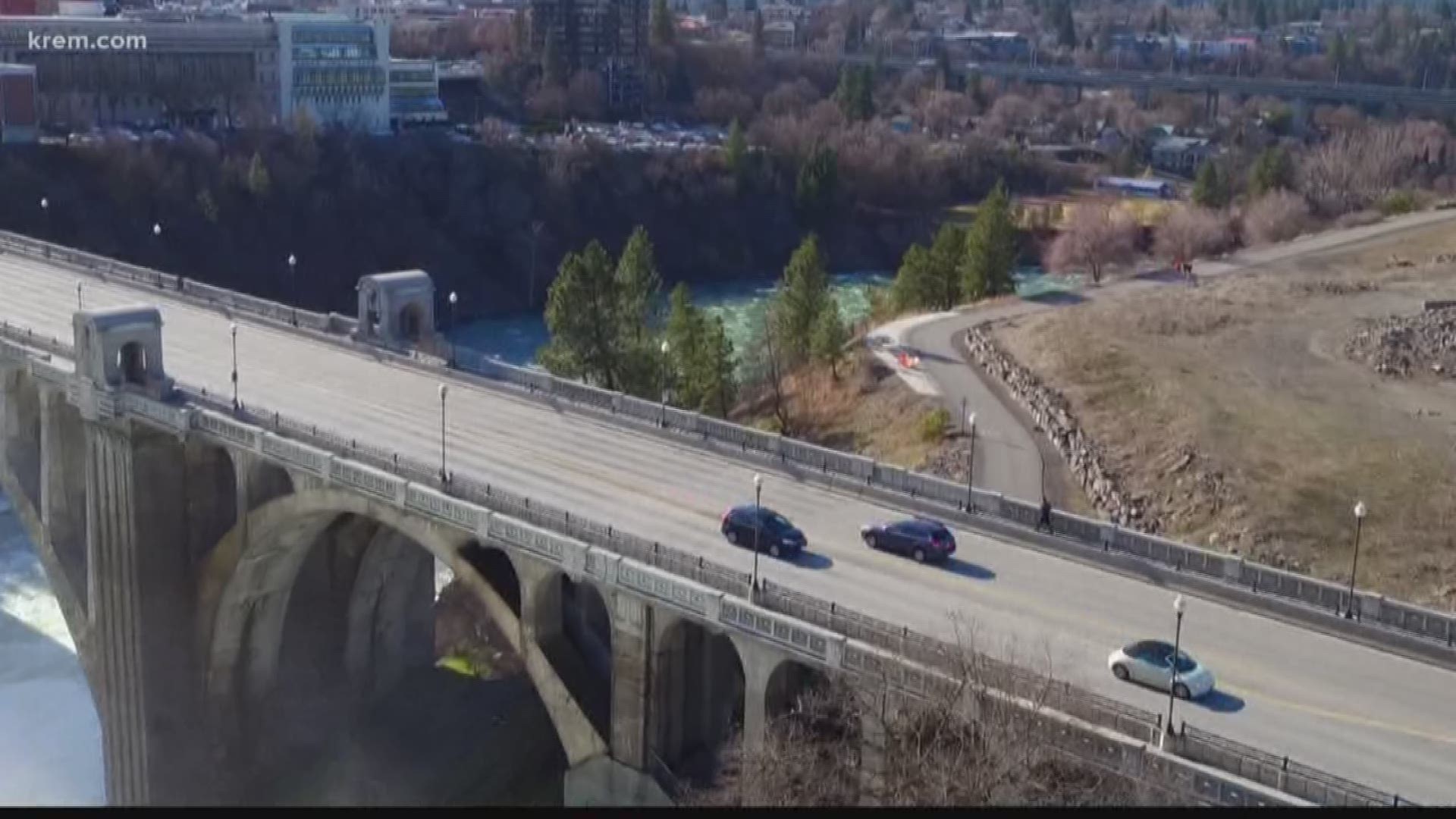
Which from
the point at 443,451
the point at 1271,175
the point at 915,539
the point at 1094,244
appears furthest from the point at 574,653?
the point at 1271,175

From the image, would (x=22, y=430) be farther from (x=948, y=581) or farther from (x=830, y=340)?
(x=948, y=581)

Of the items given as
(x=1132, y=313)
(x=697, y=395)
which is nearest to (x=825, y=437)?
(x=697, y=395)

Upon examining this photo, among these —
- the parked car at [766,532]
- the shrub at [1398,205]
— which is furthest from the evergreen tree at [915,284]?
the parked car at [766,532]

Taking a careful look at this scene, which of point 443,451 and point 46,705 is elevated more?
point 443,451

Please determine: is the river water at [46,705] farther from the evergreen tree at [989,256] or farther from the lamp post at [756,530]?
the lamp post at [756,530]

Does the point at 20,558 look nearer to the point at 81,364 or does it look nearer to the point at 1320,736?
the point at 81,364

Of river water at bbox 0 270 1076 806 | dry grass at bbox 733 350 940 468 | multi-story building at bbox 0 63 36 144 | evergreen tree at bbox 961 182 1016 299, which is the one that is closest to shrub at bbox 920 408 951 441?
dry grass at bbox 733 350 940 468

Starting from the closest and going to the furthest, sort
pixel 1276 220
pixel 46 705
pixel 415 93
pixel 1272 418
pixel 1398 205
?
pixel 1272 418, pixel 46 705, pixel 1276 220, pixel 1398 205, pixel 415 93
